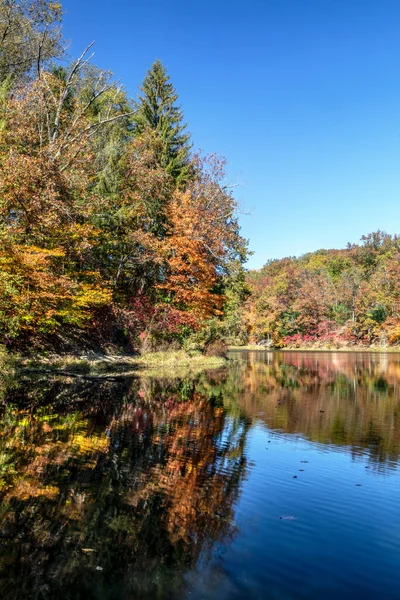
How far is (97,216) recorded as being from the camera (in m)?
28.2

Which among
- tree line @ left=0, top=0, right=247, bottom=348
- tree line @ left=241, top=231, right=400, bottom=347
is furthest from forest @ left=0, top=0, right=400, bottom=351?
tree line @ left=241, top=231, right=400, bottom=347

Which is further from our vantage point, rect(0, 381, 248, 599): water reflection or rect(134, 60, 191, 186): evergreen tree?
rect(134, 60, 191, 186): evergreen tree

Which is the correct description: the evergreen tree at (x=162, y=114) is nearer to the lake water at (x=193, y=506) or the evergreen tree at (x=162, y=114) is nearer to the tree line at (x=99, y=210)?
the tree line at (x=99, y=210)

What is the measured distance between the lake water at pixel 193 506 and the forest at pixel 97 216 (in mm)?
7785

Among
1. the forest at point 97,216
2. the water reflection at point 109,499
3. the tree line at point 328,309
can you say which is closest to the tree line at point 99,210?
the forest at point 97,216

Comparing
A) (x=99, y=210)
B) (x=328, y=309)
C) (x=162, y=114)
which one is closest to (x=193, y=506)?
(x=99, y=210)

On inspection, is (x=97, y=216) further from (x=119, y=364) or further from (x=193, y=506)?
(x=193, y=506)

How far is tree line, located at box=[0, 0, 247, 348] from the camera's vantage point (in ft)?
66.2

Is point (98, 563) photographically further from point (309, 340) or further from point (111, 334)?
point (309, 340)

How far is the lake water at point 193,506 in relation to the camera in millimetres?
4418

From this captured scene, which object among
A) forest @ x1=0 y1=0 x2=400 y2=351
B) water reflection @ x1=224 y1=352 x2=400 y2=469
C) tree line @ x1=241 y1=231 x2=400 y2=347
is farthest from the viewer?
tree line @ x1=241 y1=231 x2=400 y2=347

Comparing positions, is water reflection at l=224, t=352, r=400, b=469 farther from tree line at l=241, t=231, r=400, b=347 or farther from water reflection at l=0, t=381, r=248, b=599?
tree line at l=241, t=231, r=400, b=347

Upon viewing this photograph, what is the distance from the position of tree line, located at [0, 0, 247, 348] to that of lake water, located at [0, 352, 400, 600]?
32.1ft

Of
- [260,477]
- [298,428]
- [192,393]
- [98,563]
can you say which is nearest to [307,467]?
[260,477]
